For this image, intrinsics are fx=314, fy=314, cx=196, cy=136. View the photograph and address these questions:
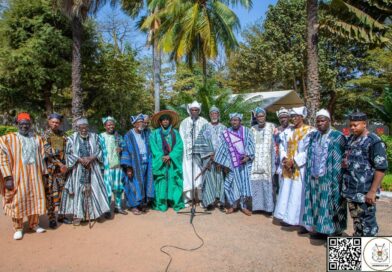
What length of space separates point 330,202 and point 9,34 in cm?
1365

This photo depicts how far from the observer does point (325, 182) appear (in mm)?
4066

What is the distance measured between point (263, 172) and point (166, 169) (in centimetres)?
176

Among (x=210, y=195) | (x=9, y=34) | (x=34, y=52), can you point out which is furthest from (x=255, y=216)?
(x=9, y=34)

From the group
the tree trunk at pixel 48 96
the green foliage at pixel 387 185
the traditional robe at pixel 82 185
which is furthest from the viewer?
the tree trunk at pixel 48 96

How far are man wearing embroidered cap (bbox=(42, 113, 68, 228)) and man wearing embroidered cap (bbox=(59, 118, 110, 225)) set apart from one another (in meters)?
0.10

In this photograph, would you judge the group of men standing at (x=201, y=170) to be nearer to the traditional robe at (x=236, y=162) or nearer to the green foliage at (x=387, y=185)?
the traditional robe at (x=236, y=162)

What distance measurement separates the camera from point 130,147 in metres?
5.59

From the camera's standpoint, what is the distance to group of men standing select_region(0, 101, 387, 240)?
151 inches

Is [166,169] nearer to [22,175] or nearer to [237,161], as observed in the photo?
[237,161]

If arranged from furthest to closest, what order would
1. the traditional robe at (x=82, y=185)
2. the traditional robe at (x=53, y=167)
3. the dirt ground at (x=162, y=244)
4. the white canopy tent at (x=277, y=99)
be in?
the white canopy tent at (x=277, y=99)
the traditional robe at (x=82, y=185)
the traditional robe at (x=53, y=167)
the dirt ground at (x=162, y=244)

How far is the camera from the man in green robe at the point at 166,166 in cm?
575

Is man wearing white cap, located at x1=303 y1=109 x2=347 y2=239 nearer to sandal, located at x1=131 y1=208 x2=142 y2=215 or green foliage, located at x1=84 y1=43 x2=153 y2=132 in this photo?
Result: sandal, located at x1=131 y1=208 x2=142 y2=215

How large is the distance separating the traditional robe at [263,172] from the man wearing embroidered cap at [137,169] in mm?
1845

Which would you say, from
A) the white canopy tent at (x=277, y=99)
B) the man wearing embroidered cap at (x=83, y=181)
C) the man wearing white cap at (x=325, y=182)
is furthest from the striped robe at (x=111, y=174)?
the white canopy tent at (x=277, y=99)
